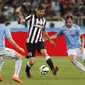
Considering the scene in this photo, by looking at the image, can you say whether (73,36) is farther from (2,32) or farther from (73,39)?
(2,32)

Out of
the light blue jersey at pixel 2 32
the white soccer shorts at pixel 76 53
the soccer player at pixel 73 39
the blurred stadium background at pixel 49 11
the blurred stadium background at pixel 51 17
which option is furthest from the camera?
the blurred stadium background at pixel 49 11

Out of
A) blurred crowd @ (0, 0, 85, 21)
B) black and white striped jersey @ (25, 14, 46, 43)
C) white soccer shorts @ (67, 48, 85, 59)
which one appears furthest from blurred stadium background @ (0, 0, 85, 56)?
white soccer shorts @ (67, 48, 85, 59)

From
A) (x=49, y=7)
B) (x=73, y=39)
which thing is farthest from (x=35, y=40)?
(x=49, y=7)

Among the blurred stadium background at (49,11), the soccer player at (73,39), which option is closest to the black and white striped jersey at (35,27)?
the soccer player at (73,39)

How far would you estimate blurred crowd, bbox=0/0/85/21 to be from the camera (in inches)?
1087

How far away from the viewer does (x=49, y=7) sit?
2850 centimetres

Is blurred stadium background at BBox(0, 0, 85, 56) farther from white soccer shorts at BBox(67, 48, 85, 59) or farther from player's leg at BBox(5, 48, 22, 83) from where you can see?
player's leg at BBox(5, 48, 22, 83)

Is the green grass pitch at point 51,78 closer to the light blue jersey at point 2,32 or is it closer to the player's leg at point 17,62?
the player's leg at point 17,62

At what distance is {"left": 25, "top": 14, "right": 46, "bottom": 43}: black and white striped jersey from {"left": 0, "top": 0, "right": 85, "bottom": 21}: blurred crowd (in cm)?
1220

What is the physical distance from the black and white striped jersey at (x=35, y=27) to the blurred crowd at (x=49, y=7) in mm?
12195

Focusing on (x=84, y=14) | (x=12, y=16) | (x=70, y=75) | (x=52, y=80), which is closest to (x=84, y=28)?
(x=84, y=14)

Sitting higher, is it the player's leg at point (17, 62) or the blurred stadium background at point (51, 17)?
the player's leg at point (17, 62)

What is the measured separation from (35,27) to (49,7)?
13666 millimetres

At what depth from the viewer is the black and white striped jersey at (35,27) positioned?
14.8 m
